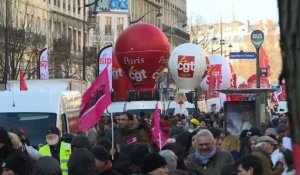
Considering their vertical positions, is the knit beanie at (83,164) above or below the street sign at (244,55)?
below

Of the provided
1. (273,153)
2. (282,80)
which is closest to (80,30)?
(273,153)

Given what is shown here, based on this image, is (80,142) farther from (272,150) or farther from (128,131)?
(128,131)

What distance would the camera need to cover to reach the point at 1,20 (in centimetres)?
4797

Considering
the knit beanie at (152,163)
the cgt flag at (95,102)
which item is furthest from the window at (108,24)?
the knit beanie at (152,163)

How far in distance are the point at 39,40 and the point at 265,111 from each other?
3527cm

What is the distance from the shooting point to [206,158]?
8156 millimetres

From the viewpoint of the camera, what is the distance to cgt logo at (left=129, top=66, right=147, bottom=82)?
27.8 meters

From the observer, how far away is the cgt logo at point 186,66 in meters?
28.7

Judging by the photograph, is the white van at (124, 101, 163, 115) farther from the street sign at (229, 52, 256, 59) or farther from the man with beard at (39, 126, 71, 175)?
the man with beard at (39, 126, 71, 175)

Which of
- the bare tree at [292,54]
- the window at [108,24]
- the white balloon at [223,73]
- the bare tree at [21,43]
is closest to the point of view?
the bare tree at [292,54]

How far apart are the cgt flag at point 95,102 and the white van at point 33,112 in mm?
2416

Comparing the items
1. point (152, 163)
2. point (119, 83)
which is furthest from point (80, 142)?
point (119, 83)

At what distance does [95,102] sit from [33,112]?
315cm

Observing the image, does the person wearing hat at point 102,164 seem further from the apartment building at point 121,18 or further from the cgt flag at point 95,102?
the apartment building at point 121,18
